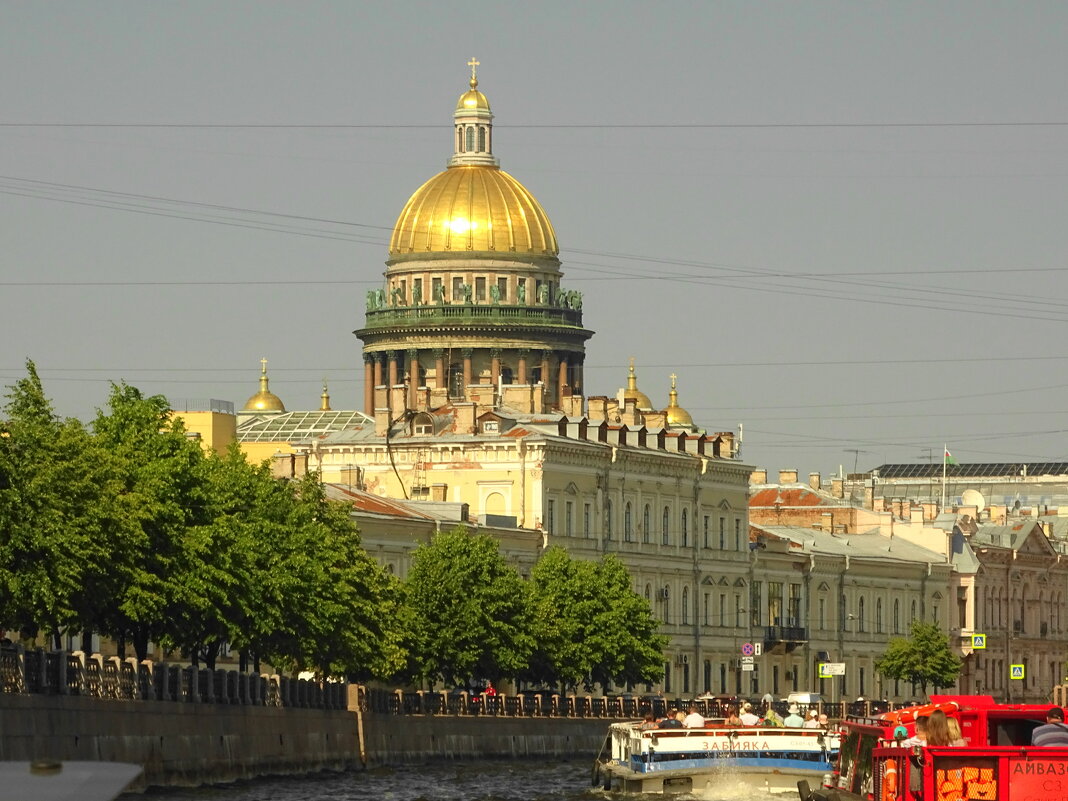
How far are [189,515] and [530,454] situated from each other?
43.8 meters

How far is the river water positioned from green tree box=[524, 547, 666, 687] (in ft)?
53.1

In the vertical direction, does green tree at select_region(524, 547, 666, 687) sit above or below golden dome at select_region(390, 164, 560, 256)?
below

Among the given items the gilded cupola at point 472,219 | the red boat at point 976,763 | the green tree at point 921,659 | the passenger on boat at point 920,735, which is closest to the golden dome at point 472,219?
the gilded cupola at point 472,219

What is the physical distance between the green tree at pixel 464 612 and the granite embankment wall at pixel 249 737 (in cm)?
272

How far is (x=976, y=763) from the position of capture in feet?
89.7

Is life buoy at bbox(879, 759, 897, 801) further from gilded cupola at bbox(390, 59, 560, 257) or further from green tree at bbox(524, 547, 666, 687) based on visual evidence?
gilded cupola at bbox(390, 59, 560, 257)

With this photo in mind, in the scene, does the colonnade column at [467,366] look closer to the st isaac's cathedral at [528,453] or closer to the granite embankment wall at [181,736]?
the st isaac's cathedral at [528,453]

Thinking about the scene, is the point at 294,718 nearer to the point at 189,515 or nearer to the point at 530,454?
the point at 189,515

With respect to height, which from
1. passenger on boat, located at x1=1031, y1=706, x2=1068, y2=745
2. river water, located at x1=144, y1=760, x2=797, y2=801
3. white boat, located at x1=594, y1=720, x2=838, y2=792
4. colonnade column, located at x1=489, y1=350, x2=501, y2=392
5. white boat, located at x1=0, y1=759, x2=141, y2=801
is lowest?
river water, located at x1=144, y1=760, x2=797, y2=801

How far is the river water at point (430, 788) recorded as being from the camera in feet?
153

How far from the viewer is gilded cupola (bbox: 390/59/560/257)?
457 feet

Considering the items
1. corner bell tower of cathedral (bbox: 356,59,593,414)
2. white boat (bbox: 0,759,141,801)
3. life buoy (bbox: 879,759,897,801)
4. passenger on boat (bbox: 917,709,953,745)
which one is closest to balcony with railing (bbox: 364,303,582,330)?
corner bell tower of cathedral (bbox: 356,59,593,414)

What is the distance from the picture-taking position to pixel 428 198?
14000 cm

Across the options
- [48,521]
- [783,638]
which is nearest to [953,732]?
[48,521]
